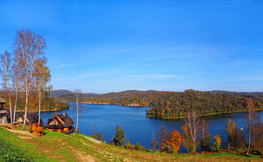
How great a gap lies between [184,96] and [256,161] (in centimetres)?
10940

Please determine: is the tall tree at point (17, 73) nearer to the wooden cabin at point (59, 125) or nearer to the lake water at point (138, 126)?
the wooden cabin at point (59, 125)

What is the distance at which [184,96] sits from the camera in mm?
123188

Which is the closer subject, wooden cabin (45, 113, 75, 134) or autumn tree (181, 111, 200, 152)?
autumn tree (181, 111, 200, 152)

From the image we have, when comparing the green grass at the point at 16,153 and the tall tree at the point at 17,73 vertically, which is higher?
the tall tree at the point at 17,73

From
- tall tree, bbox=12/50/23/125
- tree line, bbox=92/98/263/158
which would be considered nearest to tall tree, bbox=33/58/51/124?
tall tree, bbox=12/50/23/125

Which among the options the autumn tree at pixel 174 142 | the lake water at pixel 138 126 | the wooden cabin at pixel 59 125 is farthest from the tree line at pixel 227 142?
the wooden cabin at pixel 59 125

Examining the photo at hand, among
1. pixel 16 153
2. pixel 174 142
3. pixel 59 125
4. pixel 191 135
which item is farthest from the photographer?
pixel 174 142

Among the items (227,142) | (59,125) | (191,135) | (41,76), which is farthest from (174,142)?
(41,76)

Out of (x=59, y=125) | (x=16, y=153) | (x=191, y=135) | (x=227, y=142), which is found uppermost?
(x=16, y=153)

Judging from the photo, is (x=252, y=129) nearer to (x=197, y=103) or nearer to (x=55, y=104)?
(x=197, y=103)

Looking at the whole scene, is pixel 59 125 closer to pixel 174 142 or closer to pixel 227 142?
pixel 174 142

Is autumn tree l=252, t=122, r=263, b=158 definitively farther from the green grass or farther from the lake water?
the green grass

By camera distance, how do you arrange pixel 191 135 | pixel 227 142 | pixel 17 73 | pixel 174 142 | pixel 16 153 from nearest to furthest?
pixel 16 153 < pixel 17 73 < pixel 191 135 < pixel 174 142 < pixel 227 142

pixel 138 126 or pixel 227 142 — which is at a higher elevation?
pixel 227 142
